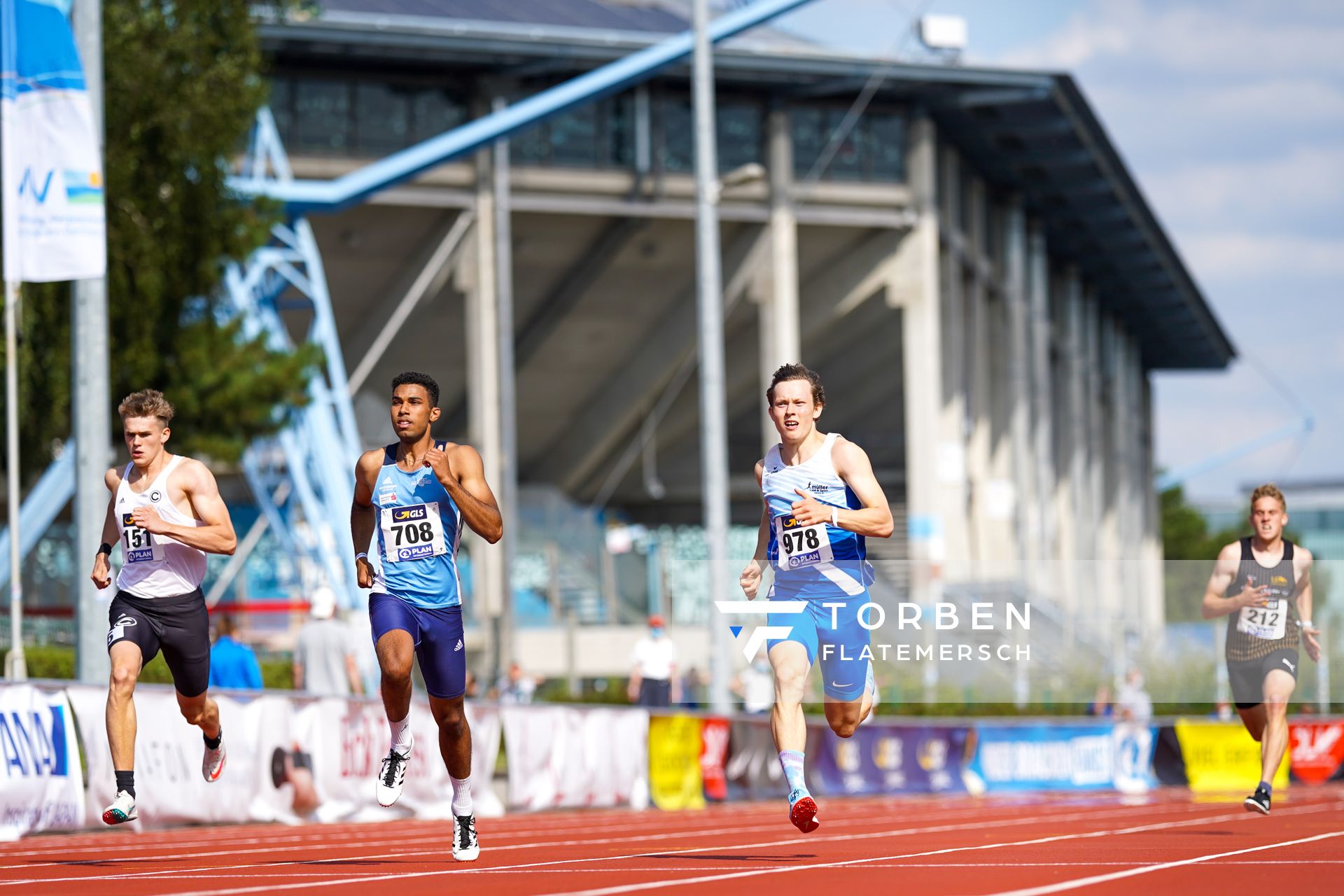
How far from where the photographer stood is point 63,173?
1548 cm

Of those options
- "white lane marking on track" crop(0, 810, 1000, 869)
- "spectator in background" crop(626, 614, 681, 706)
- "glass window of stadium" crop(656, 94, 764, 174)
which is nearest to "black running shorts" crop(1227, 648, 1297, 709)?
"white lane marking on track" crop(0, 810, 1000, 869)

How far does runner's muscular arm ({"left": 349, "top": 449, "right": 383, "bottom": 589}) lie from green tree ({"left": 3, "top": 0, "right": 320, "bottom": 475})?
14151mm

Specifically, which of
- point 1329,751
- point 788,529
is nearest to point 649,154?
point 1329,751

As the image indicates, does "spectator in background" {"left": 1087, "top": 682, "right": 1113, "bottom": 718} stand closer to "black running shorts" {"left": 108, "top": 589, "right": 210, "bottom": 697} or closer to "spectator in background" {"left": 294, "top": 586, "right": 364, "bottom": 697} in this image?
"spectator in background" {"left": 294, "top": 586, "right": 364, "bottom": 697}

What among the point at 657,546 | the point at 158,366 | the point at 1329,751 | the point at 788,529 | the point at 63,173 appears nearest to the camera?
the point at 788,529

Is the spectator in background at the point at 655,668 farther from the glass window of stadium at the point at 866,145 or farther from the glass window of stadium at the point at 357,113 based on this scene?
the glass window of stadium at the point at 866,145

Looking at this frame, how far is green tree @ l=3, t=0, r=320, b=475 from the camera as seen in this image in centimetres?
2316

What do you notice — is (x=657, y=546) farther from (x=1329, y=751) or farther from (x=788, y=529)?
(x=788, y=529)

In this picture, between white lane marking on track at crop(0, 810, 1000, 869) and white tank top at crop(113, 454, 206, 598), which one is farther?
white lane marking on track at crop(0, 810, 1000, 869)

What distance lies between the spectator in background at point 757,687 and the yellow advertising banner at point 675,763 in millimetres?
5322

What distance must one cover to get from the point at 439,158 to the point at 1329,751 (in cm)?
2019

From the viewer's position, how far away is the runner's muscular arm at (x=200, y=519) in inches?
393

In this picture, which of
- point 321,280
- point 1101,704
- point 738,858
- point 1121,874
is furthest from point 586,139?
point 1121,874

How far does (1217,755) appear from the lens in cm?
2858
